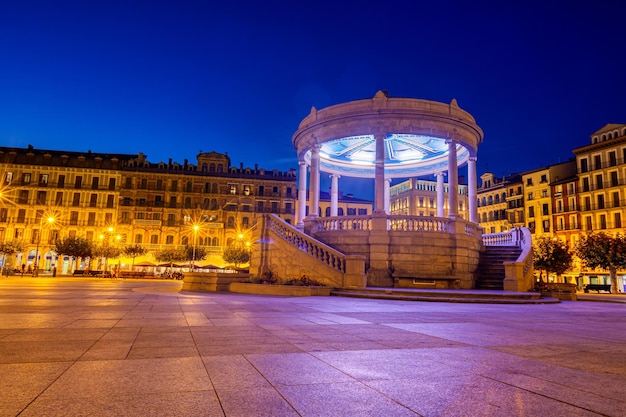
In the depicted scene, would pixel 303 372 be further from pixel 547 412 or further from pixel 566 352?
pixel 566 352

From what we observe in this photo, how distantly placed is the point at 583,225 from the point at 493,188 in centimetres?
1929

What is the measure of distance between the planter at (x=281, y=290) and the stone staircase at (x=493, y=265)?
31.5 feet

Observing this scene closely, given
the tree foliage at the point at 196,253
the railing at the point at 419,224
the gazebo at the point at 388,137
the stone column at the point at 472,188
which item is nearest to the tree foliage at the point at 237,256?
the tree foliage at the point at 196,253

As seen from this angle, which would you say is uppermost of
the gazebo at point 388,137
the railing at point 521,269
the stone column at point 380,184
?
the gazebo at point 388,137

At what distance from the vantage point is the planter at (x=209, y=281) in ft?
73.8

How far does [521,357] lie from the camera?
→ 5.78 meters

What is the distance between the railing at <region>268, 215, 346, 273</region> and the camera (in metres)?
20.5

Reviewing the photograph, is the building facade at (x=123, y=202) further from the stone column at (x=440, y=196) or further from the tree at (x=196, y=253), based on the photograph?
the stone column at (x=440, y=196)

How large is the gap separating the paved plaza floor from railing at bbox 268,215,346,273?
37.5 feet

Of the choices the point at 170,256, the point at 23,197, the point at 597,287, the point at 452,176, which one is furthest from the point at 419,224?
the point at 23,197

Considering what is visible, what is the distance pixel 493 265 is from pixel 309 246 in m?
11.1

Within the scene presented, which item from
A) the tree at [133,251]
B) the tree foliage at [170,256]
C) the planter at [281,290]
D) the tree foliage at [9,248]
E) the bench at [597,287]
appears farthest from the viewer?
the tree at [133,251]

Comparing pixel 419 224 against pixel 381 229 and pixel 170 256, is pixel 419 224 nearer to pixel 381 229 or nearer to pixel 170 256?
pixel 381 229

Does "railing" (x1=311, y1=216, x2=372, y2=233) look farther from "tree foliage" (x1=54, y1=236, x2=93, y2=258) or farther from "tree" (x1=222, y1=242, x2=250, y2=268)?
"tree foliage" (x1=54, y1=236, x2=93, y2=258)
